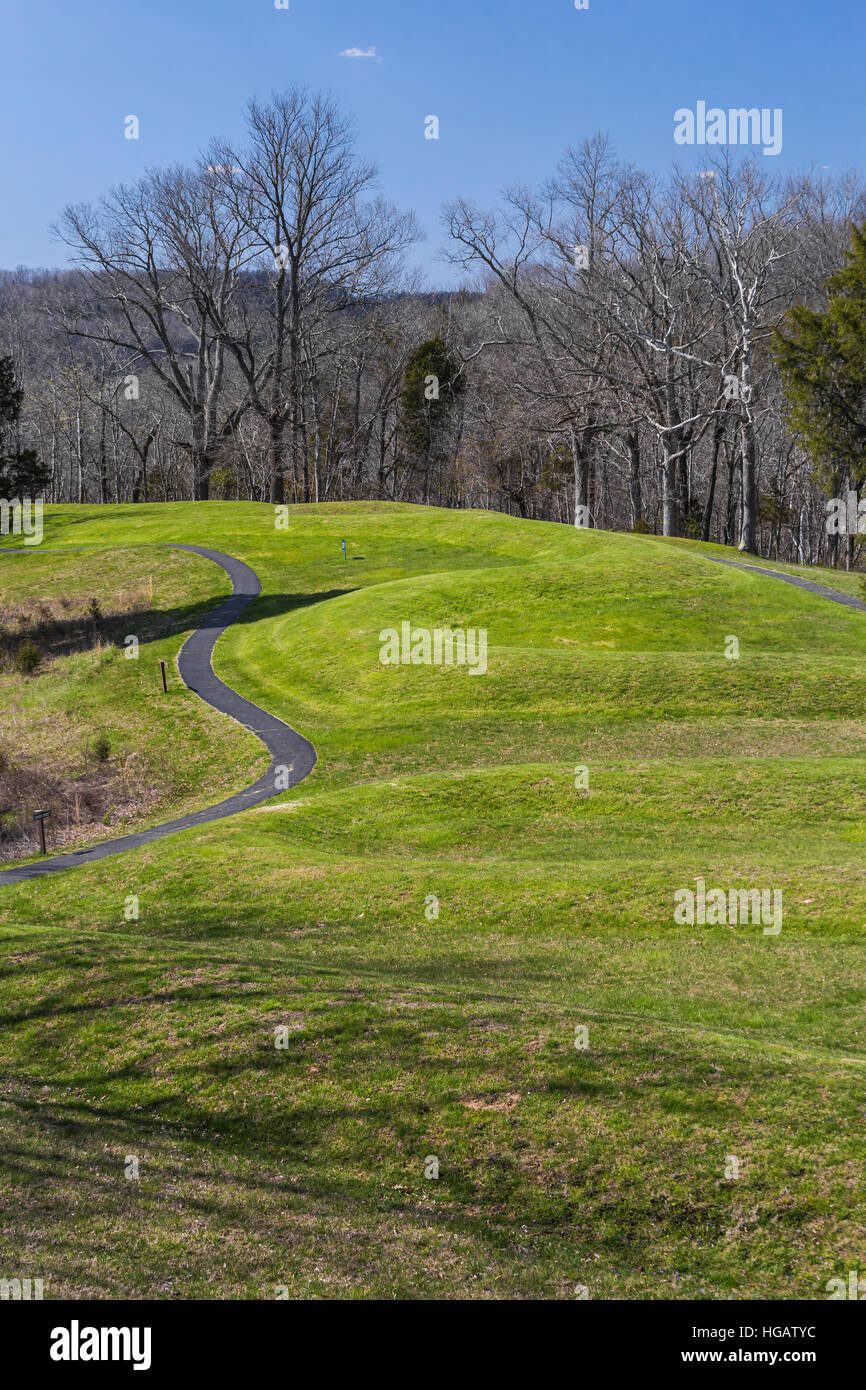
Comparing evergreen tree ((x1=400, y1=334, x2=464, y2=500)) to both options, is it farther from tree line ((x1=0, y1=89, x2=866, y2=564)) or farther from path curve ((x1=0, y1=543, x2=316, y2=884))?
path curve ((x1=0, y1=543, x2=316, y2=884))

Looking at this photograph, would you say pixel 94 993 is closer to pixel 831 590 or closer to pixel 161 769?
pixel 161 769

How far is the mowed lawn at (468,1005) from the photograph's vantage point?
341 inches

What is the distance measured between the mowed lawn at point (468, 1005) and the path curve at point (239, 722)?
0.92 metres

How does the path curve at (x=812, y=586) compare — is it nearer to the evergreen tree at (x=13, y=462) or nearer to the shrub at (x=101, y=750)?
the shrub at (x=101, y=750)

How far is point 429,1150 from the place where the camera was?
10.2m

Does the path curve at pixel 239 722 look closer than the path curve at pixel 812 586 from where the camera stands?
Yes

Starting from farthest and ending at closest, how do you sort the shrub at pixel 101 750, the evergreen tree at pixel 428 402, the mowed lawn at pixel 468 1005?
1. the evergreen tree at pixel 428 402
2. the shrub at pixel 101 750
3. the mowed lawn at pixel 468 1005

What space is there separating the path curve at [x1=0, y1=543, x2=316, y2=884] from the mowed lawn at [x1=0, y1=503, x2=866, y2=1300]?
92 cm

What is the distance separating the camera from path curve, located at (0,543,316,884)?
24.0 m

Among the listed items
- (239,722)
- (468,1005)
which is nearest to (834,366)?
(239,722)

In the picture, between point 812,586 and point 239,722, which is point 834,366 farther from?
point 239,722

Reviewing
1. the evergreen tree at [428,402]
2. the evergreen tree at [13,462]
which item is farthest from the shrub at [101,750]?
the evergreen tree at [428,402]
